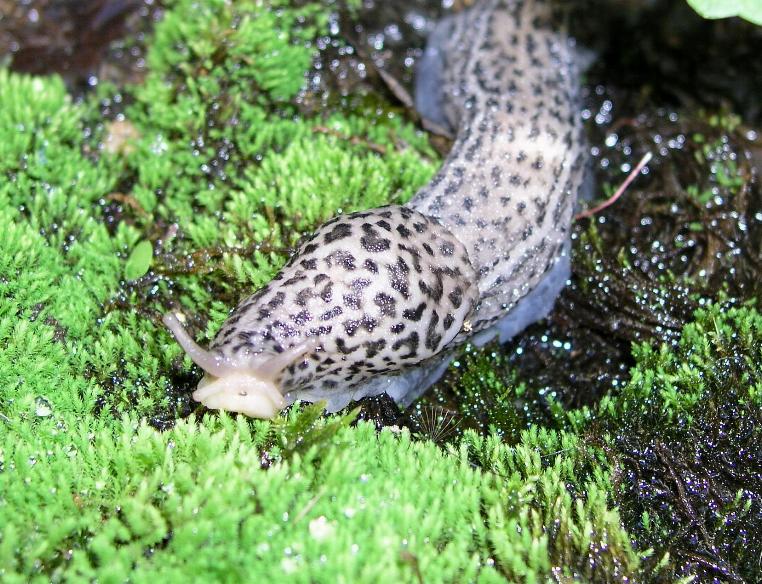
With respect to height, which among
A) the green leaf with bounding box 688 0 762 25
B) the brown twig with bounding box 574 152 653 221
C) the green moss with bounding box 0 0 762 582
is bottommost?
the green moss with bounding box 0 0 762 582

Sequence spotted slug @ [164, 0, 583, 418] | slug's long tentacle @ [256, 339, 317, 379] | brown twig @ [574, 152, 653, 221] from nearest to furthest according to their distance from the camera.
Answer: slug's long tentacle @ [256, 339, 317, 379], spotted slug @ [164, 0, 583, 418], brown twig @ [574, 152, 653, 221]

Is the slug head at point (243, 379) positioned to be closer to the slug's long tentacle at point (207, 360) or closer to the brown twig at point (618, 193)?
the slug's long tentacle at point (207, 360)

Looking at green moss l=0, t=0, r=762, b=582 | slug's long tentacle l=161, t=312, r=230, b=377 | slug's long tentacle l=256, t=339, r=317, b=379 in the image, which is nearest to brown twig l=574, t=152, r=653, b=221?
green moss l=0, t=0, r=762, b=582

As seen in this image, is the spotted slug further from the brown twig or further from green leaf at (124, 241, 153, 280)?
green leaf at (124, 241, 153, 280)

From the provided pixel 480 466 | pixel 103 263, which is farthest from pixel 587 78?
pixel 103 263

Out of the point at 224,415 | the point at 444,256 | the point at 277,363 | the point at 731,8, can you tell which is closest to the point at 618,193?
the point at 731,8

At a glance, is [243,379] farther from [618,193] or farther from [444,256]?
[618,193]

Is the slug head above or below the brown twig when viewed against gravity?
below

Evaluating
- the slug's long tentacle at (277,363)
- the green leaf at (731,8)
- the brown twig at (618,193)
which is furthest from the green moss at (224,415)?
the green leaf at (731,8)
